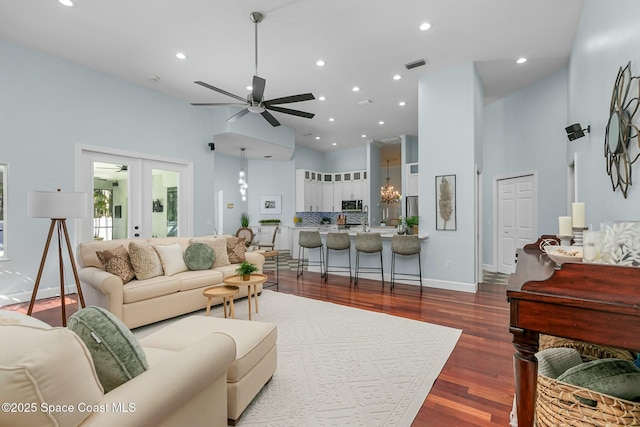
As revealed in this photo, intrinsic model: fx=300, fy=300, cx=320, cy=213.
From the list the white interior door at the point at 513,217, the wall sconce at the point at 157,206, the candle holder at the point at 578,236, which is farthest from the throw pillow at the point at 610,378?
the wall sconce at the point at 157,206

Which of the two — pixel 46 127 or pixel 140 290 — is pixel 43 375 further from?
pixel 46 127

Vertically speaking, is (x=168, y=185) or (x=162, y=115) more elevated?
(x=162, y=115)

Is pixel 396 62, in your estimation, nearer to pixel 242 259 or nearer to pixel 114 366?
pixel 242 259

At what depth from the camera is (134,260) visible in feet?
11.9

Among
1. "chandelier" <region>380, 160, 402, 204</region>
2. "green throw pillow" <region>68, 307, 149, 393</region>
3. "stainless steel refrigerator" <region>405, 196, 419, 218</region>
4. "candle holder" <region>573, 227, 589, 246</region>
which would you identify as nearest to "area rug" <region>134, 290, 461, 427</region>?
"green throw pillow" <region>68, 307, 149, 393</region>

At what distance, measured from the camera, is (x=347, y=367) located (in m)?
2.49

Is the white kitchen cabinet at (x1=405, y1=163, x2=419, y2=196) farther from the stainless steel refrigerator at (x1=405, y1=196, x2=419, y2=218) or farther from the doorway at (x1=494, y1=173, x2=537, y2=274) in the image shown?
the doorway at (x1=494, y1=173, x2=537, y2=274)

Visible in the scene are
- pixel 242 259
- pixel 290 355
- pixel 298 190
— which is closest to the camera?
pixel 290 355

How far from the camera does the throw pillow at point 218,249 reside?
4441 mm

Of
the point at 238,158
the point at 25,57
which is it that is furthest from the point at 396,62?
the point at 238,158

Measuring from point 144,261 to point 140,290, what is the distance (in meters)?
0.47

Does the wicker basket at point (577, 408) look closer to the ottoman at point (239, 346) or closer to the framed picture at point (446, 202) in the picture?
the ottoman at point (239, 346)

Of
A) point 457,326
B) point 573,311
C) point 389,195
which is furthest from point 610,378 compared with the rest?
point 389,195

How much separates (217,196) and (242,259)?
18.1 feet
